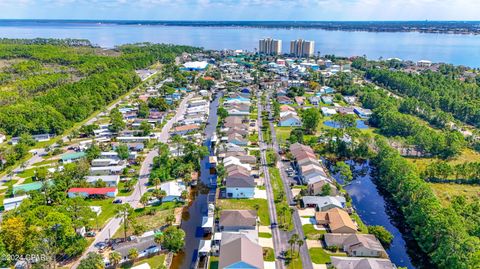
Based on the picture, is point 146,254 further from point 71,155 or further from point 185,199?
point 71,155

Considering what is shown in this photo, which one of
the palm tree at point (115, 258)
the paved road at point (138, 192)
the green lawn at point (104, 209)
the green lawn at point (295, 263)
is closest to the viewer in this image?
the palm tree at point (115, 258)

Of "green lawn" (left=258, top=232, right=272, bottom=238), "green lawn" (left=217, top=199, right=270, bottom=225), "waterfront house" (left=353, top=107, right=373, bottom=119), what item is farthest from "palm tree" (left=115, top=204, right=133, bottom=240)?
"waterfront house" (left=353, top=107, right=373, bottom=119)

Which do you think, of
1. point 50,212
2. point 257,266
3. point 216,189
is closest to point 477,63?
point 216,189

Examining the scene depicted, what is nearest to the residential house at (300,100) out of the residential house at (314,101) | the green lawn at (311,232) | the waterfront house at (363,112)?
the residential house at (314,101)

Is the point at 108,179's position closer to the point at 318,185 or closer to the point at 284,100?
the point at 318,185

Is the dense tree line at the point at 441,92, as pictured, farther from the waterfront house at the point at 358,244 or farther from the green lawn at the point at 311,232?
the green lawn at the point at 311,232
